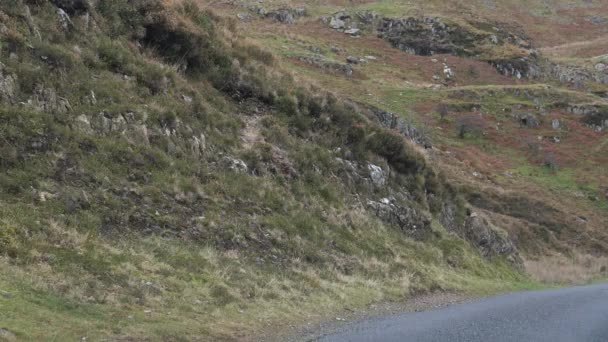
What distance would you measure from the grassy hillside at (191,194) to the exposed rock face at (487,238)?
0.12 meters

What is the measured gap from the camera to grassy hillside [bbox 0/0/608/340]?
41.1 feet

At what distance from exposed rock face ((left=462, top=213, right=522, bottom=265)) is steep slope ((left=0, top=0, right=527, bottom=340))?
401 mm

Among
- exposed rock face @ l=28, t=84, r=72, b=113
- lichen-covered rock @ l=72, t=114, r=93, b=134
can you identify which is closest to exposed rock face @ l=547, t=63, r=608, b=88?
lichen-covered rock @ l=72, t=114, r=93, b=134

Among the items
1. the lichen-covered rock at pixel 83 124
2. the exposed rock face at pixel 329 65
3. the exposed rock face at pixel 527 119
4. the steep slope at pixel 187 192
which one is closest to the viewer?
the steep slope at pixel 187 192

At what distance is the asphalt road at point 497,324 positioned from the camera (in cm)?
1423

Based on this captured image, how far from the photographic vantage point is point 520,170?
59.0 metres

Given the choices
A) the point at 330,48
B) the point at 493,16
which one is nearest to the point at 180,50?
the point at 330,48

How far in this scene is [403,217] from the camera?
88.6 ft

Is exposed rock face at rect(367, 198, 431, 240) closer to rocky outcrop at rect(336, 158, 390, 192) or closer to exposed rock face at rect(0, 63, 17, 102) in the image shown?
rocky outcrop at rect(336, 158, 390, 192)

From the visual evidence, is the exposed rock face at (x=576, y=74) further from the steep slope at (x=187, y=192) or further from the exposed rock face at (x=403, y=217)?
the exposed rock face at (x=403, y=217)

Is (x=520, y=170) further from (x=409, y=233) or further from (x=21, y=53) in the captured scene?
(x=21, y=53)

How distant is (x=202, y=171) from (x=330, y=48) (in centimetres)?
6434

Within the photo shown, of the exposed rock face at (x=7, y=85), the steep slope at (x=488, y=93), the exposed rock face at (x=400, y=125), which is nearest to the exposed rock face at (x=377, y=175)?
the steep slope at (x=488, y=93)

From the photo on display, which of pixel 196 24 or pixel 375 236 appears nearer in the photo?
pixel 375 236
